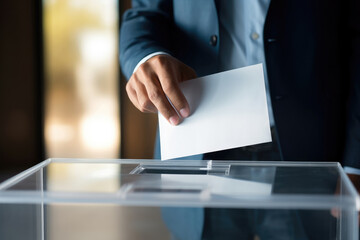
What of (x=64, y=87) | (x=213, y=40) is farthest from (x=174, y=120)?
(x=64, y=87)

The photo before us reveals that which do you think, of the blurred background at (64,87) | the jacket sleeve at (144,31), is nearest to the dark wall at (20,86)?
the blurred background at (64,87)

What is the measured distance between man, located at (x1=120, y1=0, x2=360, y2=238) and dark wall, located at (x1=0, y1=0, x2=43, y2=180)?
9.87 feet

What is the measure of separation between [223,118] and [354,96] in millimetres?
409

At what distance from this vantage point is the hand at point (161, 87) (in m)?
0.59

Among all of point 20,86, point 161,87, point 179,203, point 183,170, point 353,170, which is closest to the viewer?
point 179,203

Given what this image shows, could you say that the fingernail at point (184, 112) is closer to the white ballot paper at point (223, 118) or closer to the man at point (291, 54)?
the white ballot paper at point (223, 118)

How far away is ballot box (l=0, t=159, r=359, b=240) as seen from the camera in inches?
15.5

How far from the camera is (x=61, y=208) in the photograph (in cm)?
45

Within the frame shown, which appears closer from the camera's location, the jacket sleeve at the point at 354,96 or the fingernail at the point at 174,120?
the fingernail at the point at 174,120

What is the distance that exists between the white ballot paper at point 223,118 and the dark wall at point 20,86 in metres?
3.26

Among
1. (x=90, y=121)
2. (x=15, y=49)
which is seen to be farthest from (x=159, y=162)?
(x=15, y=49)

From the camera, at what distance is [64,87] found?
12.1 ft

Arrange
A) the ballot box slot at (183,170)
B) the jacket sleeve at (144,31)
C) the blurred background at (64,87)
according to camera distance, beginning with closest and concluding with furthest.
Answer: the ballot box slot at (183,170) < the jacket sleeve at (144,31) < the blurred background at (64,87)

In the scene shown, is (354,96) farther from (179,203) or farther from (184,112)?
(179,203)
